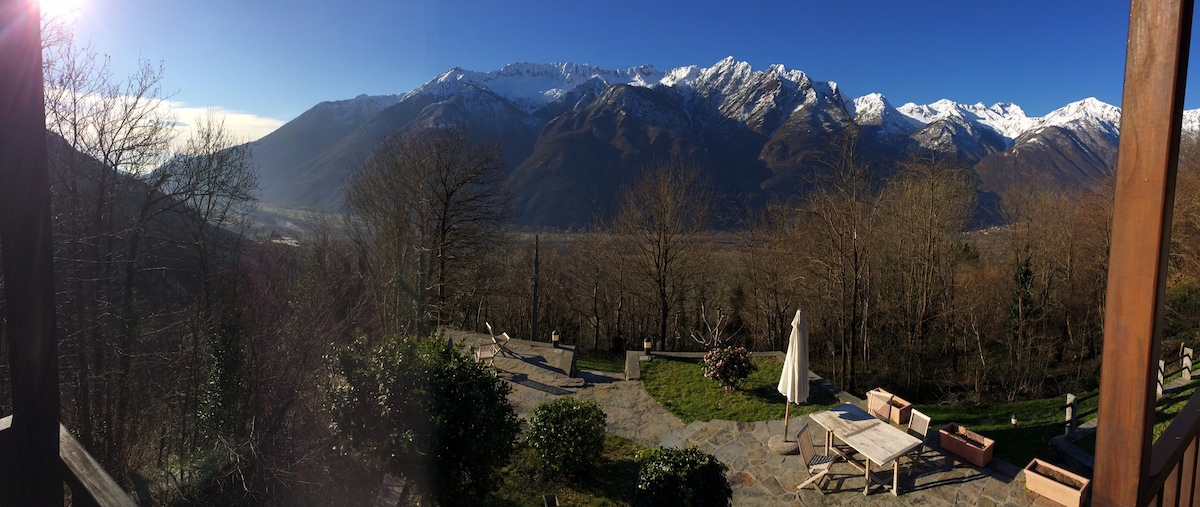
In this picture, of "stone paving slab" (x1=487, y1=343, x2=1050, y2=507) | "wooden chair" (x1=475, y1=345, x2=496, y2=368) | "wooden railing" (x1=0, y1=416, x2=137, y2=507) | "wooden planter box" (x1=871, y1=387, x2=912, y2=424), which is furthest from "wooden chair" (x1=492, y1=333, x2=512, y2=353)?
"wooden railing" (x1=0, y1=416, x2=137, y2=507)

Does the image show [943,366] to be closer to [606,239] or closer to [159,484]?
[606,239]

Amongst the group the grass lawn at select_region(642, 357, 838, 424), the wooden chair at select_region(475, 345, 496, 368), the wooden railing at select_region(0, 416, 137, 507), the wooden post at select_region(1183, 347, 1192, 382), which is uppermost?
the wooden railing at select_region(0, 416, 137, 507)

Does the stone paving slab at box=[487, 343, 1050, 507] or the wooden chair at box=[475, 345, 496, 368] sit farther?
the wooden chair at box=[475, 345, 496, 368]

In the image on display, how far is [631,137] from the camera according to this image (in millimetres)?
112500

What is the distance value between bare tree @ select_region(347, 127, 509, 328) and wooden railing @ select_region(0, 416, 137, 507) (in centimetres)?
1149

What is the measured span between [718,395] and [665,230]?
9.11m

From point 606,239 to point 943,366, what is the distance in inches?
561

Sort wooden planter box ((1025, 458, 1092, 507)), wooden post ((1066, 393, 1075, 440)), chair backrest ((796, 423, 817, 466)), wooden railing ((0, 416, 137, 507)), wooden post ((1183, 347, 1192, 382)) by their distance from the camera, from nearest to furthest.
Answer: wooden railing ((0, 416, 137, 507)) → wooden planter box ((1025, 458, 1092, 507)) → chair backrest ((796, 423, 817, 466)) → wooden post ((1066, 393, 1075, 440)) → wooden post ((1183, 347, 1192, 382))

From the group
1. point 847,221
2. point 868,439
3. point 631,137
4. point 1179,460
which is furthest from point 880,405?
point 631,137

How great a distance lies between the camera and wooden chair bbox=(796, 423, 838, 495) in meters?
6.75

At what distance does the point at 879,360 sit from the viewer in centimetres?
1958

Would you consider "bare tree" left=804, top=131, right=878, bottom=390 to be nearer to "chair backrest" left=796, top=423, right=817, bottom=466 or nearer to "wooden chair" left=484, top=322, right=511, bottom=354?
"chair backrest" left=796, top=423, right=817, bottom=466

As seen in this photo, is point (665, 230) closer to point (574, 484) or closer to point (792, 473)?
point (792, 473)

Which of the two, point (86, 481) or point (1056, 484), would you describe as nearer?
point (86, 481)
